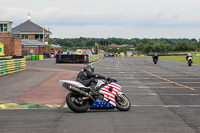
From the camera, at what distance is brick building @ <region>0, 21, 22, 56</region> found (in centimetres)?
5462

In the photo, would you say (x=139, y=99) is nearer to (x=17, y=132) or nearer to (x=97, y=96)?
(x=97, y=96)

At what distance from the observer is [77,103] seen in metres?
9.56

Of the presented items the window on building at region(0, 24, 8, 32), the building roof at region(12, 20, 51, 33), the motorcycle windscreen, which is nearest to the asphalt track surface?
the motorcycle windscreen

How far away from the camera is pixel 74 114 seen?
30.8 feet

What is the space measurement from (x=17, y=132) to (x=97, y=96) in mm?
3232

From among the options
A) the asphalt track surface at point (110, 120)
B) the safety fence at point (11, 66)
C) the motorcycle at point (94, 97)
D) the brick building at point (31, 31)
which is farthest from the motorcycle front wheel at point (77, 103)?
the brick building at point (31, 31)

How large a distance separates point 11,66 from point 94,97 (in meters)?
18.4

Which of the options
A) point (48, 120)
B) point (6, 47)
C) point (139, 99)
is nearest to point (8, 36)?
point (6, 47)

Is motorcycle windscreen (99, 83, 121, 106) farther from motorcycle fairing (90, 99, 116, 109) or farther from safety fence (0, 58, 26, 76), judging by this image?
safety fence (0, 58, 26, 76)

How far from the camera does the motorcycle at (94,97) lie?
948cm

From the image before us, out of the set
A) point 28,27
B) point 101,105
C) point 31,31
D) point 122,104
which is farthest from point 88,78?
point 28,27

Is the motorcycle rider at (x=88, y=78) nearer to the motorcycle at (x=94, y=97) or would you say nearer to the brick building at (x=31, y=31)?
the motorcycle at (x=94, y=97)

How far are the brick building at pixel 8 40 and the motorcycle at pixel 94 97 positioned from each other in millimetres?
46933

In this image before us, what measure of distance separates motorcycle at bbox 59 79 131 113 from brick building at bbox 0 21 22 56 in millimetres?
46933
